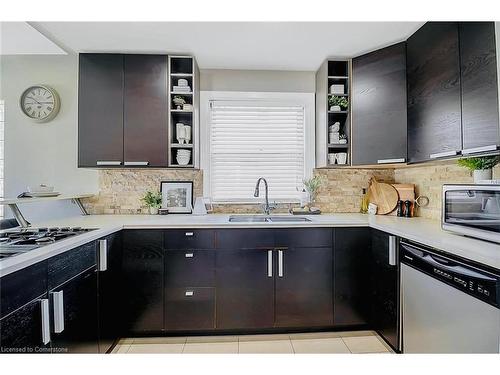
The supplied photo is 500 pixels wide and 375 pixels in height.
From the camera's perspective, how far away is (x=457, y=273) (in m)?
1.35

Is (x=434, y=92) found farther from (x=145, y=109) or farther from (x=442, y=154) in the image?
(x=145, y=109)

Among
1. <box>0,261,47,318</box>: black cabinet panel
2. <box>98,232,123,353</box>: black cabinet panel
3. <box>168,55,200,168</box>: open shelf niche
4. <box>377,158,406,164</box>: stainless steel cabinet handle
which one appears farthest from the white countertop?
<box>168,55,200,168</box>: open shelf niche

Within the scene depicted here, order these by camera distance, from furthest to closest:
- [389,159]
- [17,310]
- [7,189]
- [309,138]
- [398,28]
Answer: [309,138]
[7,189]
[389,159]
[398,28]
[17,310]

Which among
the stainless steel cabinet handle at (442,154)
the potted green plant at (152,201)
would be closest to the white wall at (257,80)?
the potted green plant at (152,201)

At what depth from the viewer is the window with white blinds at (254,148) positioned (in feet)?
9.44

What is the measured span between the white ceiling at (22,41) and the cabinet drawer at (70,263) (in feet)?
5.41

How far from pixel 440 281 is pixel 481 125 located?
0.86 metres

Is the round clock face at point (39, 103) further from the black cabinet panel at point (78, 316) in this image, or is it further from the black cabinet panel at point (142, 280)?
the black cabinet panel at point (78, 316)

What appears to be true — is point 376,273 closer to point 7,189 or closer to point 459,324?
point 459,324

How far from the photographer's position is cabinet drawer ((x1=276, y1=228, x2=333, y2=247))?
220cm

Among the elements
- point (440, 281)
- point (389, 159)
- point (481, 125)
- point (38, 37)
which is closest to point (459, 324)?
point (440, 281)

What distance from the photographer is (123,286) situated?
6.99 feet

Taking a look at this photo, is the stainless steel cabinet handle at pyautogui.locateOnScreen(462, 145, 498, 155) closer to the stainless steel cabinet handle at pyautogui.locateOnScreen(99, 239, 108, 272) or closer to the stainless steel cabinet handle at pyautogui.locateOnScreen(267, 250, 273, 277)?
the stainless steel cabinet handle at pyautogui.locateOnScreen(267, 250, 273, 277)

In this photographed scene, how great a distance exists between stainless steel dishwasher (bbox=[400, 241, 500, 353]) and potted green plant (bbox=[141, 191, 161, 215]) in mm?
2063
